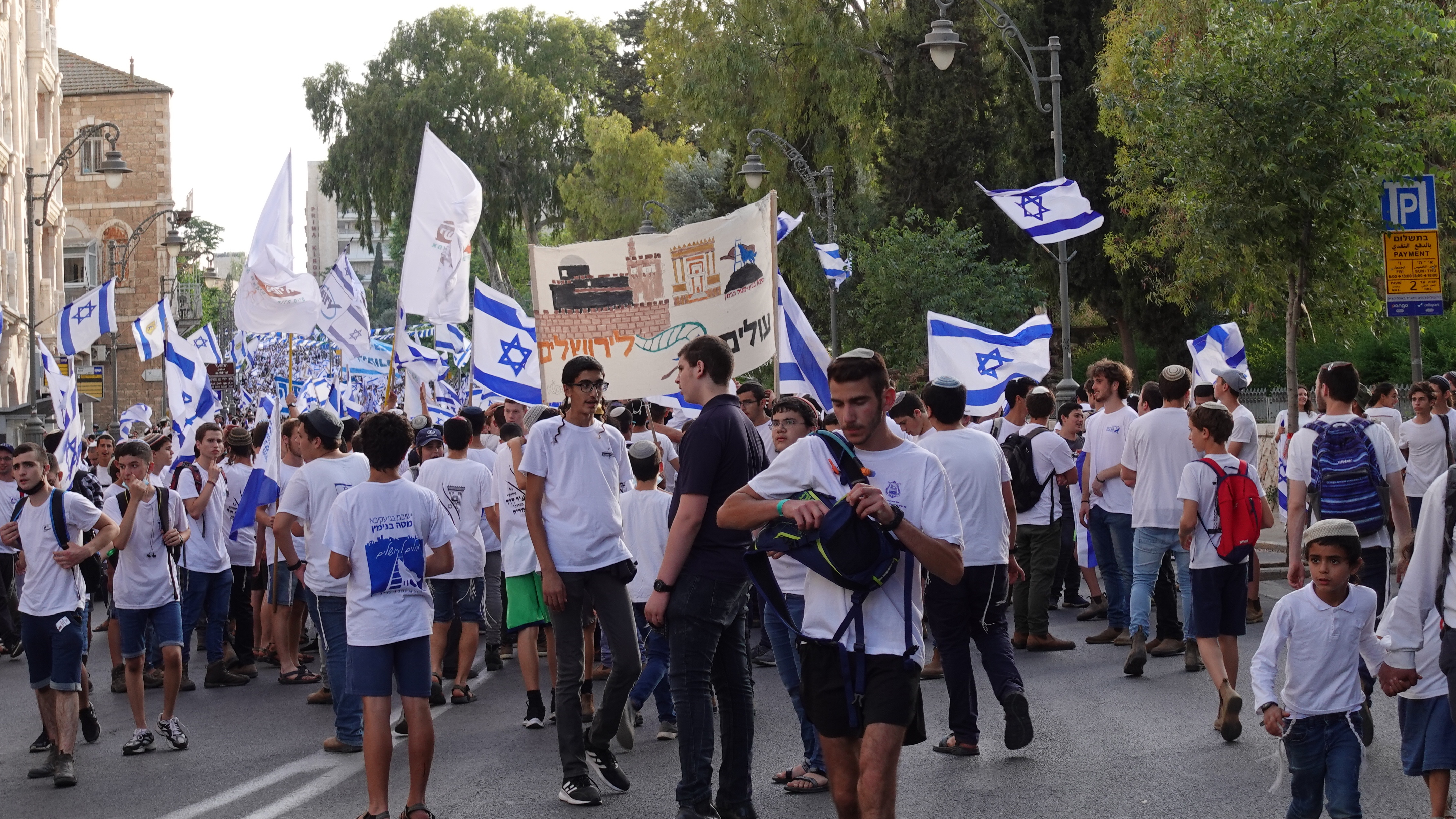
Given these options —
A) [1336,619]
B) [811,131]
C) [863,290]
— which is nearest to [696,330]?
[1336,619]

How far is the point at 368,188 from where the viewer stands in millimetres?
50875

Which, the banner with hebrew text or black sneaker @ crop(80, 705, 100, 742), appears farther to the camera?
the banner with hebrew text

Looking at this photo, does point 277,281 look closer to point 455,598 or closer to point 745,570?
point 455,598

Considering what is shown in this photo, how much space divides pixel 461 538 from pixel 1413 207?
26.3 feet

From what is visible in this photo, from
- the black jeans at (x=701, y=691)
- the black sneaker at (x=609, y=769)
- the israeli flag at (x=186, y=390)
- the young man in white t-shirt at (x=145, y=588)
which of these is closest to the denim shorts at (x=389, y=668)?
the black sneaker at (x=609, y=769)

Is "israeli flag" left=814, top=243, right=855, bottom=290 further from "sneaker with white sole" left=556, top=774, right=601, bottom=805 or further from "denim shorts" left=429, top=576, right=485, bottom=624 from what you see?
"sneaker with white sole" left=556, top=774, right=601, bottom=805

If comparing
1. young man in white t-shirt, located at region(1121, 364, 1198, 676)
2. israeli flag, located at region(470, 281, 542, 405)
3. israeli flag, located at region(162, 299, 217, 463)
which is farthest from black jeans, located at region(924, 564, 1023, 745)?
israeli flag, located at region(162, 299, 217, 463)

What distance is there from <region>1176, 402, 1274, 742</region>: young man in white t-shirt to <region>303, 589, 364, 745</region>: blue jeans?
433cm

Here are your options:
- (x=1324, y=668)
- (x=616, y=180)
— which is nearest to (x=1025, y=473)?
(x=1324, y=668)

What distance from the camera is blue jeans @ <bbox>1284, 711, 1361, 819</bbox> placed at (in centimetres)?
554

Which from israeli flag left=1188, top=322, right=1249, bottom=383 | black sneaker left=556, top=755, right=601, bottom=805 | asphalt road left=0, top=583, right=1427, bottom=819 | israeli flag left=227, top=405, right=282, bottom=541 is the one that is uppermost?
israeli flag left=1188, top=322, right=1249, bottom=383

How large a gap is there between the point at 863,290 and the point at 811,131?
842cm

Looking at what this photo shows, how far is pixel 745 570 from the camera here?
647 cm

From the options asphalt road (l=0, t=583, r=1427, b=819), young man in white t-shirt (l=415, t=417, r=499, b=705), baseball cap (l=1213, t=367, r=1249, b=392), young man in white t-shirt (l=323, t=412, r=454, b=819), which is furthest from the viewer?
baseball cap (l=1213, t=367, r=1249, b=392)
